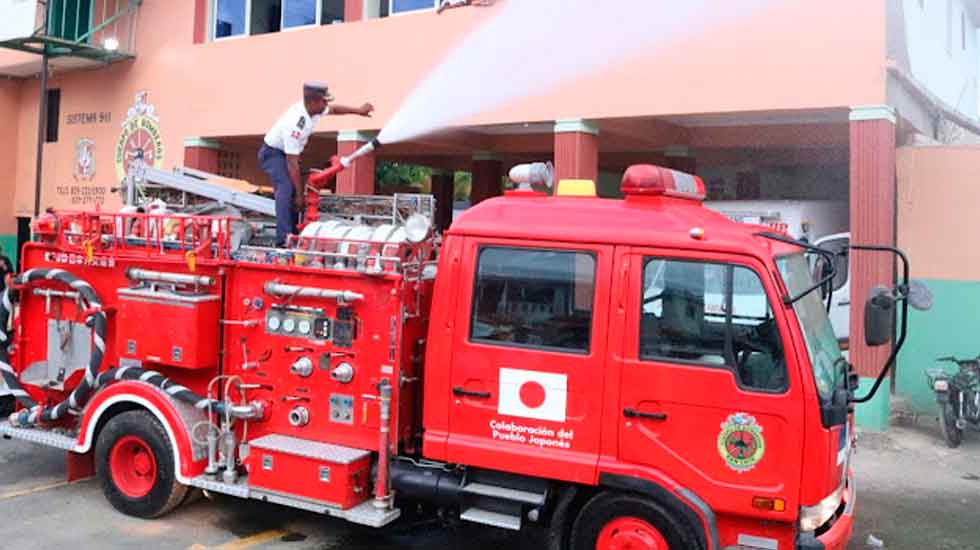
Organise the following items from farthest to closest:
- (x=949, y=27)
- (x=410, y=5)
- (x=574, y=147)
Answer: (x=949, y=27) → (x=410, y=5) → (x=574, y=147)

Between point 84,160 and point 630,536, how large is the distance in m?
16.1

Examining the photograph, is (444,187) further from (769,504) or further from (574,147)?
(769,504)

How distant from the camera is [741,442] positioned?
466 cm

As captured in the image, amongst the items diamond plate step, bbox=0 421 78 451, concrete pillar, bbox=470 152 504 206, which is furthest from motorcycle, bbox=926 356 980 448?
concrete pillar, bbox=470 152 504 206

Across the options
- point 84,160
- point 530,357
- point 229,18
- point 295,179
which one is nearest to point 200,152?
point 229,18

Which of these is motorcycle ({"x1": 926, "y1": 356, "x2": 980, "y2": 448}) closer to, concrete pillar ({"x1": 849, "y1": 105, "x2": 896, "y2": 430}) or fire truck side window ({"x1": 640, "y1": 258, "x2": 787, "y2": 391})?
concrete pillar ({"x1": 849, "y1": 105, "x2": 896, "y2": 430})

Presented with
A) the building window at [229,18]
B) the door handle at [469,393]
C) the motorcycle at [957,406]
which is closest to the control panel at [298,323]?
the door handle at [469,393]

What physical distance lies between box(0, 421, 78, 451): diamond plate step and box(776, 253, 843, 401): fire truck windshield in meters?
5.31

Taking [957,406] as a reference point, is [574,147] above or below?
above

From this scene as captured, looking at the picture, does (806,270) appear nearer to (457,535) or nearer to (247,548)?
(457,535)

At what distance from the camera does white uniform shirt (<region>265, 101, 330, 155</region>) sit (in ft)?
22.6

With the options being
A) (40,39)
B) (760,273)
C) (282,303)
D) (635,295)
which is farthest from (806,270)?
(40,39)

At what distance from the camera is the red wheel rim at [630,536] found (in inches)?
191

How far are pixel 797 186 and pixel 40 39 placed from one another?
13864 mm
